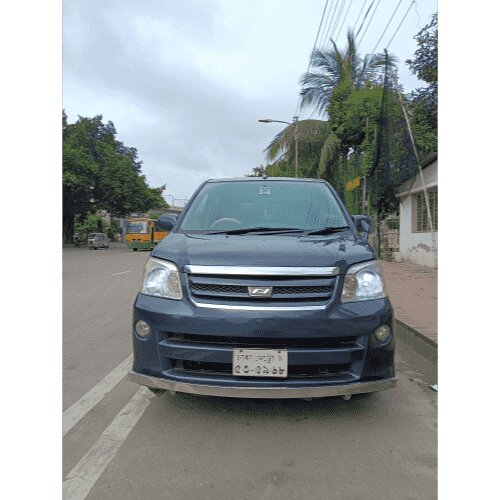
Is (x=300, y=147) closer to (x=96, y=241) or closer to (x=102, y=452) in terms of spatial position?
(x=96, y=241)

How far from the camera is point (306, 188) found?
440cm

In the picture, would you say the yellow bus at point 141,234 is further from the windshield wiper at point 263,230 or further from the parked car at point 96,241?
the windshield wiper at point 263,230

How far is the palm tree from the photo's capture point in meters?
19.8

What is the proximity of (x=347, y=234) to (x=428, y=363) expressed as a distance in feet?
6.40

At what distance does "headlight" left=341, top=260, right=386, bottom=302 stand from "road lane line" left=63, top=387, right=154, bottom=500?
5.21 feet

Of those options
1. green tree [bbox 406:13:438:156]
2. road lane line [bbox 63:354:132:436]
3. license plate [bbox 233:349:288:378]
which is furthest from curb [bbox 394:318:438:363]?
green tree [bbox 406:13:438:156]

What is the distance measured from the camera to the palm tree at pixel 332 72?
19.8 metres

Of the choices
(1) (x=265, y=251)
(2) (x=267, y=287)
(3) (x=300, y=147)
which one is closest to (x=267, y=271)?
(2) (x=267, y=287)

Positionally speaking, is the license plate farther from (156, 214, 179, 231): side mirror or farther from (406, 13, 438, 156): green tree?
(406, 13, 438, 156): green tree

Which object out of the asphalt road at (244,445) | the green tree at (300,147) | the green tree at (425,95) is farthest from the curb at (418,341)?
the green tree at (300,147)

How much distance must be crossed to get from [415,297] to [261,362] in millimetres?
5978

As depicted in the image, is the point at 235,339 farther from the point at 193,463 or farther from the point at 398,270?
the point at 398,270

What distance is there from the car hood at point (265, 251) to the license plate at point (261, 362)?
515 millimetres
